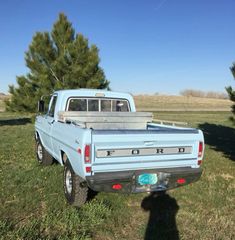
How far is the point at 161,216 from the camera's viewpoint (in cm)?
467

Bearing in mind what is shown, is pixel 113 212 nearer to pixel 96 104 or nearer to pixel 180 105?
pixel 96 104

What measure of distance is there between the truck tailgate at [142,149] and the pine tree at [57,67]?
11265 mm

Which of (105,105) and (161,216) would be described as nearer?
(161,216)

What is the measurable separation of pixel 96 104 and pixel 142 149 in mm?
2713

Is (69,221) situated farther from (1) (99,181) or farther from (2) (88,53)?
(2) (88,53)

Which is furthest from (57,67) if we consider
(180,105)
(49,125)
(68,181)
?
(180,105)

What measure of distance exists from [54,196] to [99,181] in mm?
1719

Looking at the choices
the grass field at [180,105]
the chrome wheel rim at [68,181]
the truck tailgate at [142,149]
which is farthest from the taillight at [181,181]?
the grass field at [180,105]

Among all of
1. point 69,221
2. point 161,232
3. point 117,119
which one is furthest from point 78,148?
point 117,119

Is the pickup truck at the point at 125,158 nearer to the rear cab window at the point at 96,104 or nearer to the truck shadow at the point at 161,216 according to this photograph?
the truck shadow at the point at 161,216

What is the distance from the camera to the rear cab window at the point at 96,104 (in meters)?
6.47

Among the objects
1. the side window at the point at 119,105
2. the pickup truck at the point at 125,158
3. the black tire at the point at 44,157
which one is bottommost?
the black tire at the point at 44,157

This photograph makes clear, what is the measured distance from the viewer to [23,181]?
20.7ft

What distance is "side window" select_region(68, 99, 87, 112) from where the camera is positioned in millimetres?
6406
